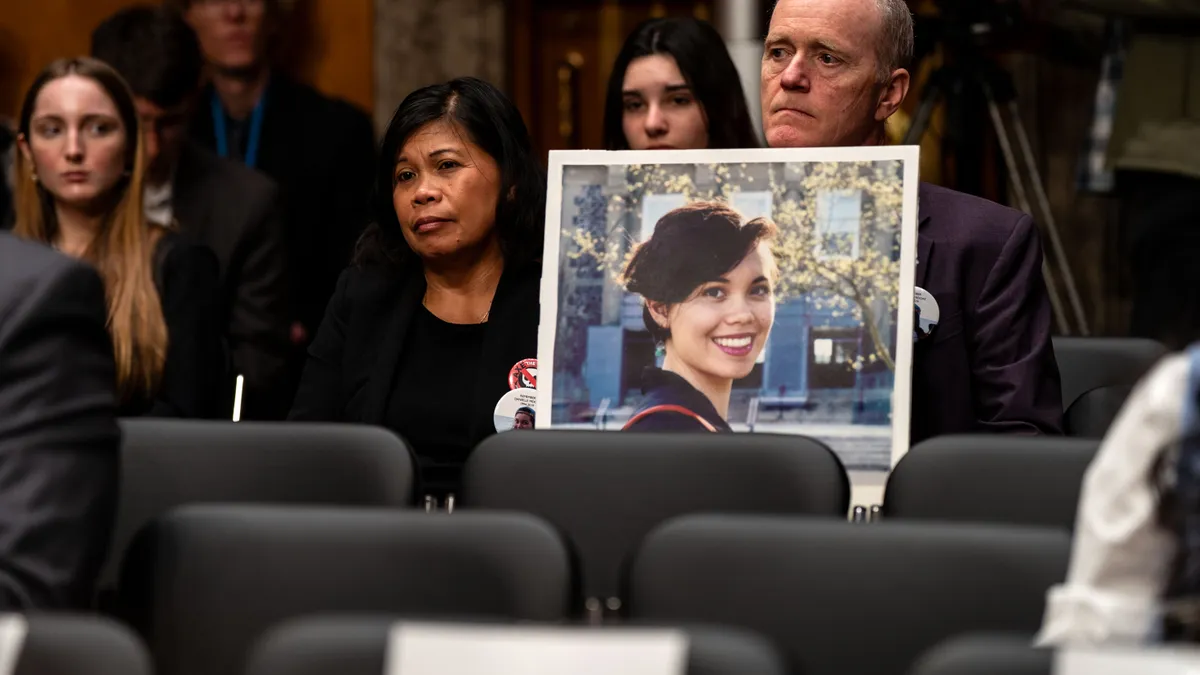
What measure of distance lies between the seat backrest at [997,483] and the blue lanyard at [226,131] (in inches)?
108

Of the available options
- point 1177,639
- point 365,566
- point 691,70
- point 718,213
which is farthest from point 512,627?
point 691,70

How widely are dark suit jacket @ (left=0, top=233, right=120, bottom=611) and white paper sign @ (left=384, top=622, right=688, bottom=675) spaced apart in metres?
0.50

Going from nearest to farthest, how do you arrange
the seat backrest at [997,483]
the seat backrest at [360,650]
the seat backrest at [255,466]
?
the seat backrest at [360,650]
the seat backrest at [997,483]
the seat backrest at [255,466]

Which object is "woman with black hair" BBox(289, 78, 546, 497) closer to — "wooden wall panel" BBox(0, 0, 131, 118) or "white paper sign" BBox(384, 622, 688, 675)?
"white paper sign" BBox(384, 622, 688, 675)

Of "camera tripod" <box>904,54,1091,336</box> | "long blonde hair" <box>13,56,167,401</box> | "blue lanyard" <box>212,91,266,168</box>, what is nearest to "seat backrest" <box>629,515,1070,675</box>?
"long blonde hair" <box>13,56,167,401</box>

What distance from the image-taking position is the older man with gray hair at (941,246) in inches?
105

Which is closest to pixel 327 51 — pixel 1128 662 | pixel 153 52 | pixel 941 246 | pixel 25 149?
pixel 153 52

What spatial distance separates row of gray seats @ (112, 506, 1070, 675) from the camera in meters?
1.83

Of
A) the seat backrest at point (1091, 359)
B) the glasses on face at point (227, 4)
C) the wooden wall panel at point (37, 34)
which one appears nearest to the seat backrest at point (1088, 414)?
the seat backrest at point (1091, 359)

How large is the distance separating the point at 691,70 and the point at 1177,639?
7.28 ft

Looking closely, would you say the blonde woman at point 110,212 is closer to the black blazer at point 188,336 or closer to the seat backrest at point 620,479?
the black blazer at point 188,336

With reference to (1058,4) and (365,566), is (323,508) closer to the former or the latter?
(365,566)

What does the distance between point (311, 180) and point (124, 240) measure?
1.23 m

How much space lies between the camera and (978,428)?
2652mm
